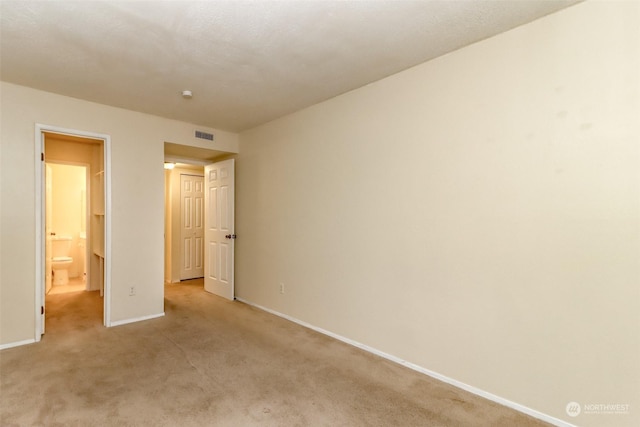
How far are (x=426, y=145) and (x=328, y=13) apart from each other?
126 centimetres

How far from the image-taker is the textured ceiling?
6.36 ft

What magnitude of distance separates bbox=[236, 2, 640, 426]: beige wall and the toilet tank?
5.29 metres

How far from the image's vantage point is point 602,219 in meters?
1.85

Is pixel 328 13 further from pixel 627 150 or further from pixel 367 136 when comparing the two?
pixel 627 150

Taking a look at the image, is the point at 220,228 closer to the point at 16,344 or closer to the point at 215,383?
the point at 16,344

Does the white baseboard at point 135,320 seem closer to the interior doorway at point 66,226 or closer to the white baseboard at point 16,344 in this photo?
the white baseboard at point 16,344

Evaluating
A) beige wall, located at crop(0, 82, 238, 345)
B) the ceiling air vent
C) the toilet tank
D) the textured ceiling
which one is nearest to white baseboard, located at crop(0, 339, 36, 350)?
beige wall, located at crop(0, 82, 238, 345)

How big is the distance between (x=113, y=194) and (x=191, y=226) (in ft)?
8.52

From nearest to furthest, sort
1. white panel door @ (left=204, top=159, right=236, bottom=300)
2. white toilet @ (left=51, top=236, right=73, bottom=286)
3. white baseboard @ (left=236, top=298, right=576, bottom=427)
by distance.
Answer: white baseboard @ (left=236, top=298, right=576, bottom=427) → white panel door @ (left=204, top=159, right=236, bottom=300) → white toilet @ (left=51, top=236, right=73, bottom=286)

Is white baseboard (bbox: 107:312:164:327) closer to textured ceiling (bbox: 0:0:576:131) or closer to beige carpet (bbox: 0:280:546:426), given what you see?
beige carpet (bbox: 0:280:546:426)

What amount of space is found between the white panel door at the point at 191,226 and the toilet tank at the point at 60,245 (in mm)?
2017

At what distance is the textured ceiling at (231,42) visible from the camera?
76.3 inches

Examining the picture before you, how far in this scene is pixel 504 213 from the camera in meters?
2.21
